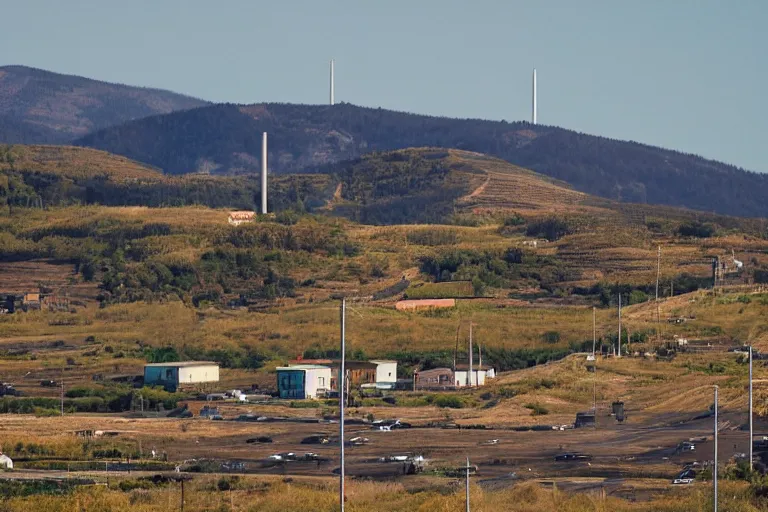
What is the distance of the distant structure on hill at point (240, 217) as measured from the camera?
13838 cm

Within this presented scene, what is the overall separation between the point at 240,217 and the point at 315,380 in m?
60.0

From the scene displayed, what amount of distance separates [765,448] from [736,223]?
322ft

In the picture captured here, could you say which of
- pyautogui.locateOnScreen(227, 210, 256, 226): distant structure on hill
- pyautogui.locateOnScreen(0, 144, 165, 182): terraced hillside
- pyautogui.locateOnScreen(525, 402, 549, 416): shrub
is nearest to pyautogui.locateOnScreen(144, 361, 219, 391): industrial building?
pyautogui.locateOnScreen(525, 402, 549, 416): shrub

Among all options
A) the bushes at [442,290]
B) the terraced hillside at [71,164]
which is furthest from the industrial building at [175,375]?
the terraced hillside at [71,164]

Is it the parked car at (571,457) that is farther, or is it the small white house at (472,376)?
the small white house at (472,376)

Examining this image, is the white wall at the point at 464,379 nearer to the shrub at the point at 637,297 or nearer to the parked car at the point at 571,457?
the shrub at the point at 637,297

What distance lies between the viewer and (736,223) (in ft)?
488

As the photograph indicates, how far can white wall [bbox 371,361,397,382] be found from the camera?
87562mm

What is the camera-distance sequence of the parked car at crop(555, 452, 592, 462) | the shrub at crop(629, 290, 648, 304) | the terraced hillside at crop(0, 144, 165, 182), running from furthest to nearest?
the terraced hillside at crop(0, 144, 165, 182), the shrub at crop(629, 290, 648, 304), the parked car at crop(555, 452, 592, 462)

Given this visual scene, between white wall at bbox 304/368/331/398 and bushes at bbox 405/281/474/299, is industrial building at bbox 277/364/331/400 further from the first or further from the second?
bushes at bbox 405/281/474/299

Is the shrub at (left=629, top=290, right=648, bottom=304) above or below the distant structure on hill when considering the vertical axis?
below

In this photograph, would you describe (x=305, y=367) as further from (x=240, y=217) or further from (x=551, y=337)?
(x=240, y=217)

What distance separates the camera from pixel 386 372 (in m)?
88.2

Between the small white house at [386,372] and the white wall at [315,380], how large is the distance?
348cm
